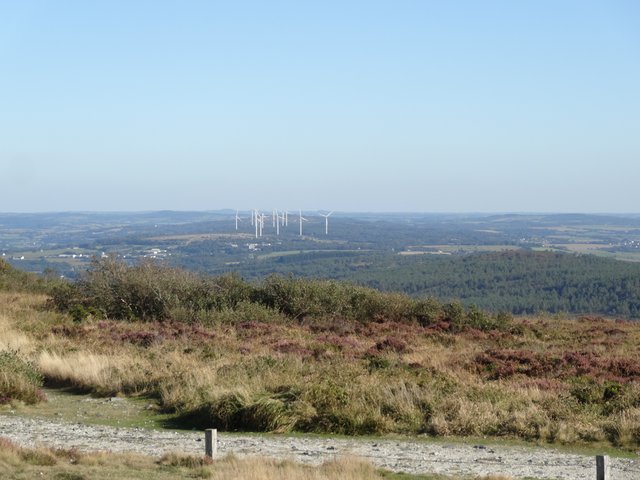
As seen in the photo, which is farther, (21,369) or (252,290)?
(252,290)

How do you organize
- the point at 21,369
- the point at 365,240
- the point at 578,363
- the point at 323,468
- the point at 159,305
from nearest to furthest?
the point at 323,468 < the point at 21,369 < the point at 578,363 < the point at 159,305 < the point at 365,240

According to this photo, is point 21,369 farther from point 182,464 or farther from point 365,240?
point 365,240

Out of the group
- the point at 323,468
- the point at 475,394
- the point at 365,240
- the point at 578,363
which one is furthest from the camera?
the point at 365,240

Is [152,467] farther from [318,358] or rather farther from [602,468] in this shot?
[318,358]

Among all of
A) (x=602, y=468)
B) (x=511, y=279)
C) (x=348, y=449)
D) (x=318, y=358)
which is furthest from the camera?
(x=511, y=279)

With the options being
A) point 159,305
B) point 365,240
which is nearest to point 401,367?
point 159,305

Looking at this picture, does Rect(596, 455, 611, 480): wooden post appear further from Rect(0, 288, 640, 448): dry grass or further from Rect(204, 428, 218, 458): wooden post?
Rect(204, 428, 218, 458): wooden post

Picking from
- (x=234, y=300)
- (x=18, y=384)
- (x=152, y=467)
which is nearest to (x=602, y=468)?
(x=152, y=467)
